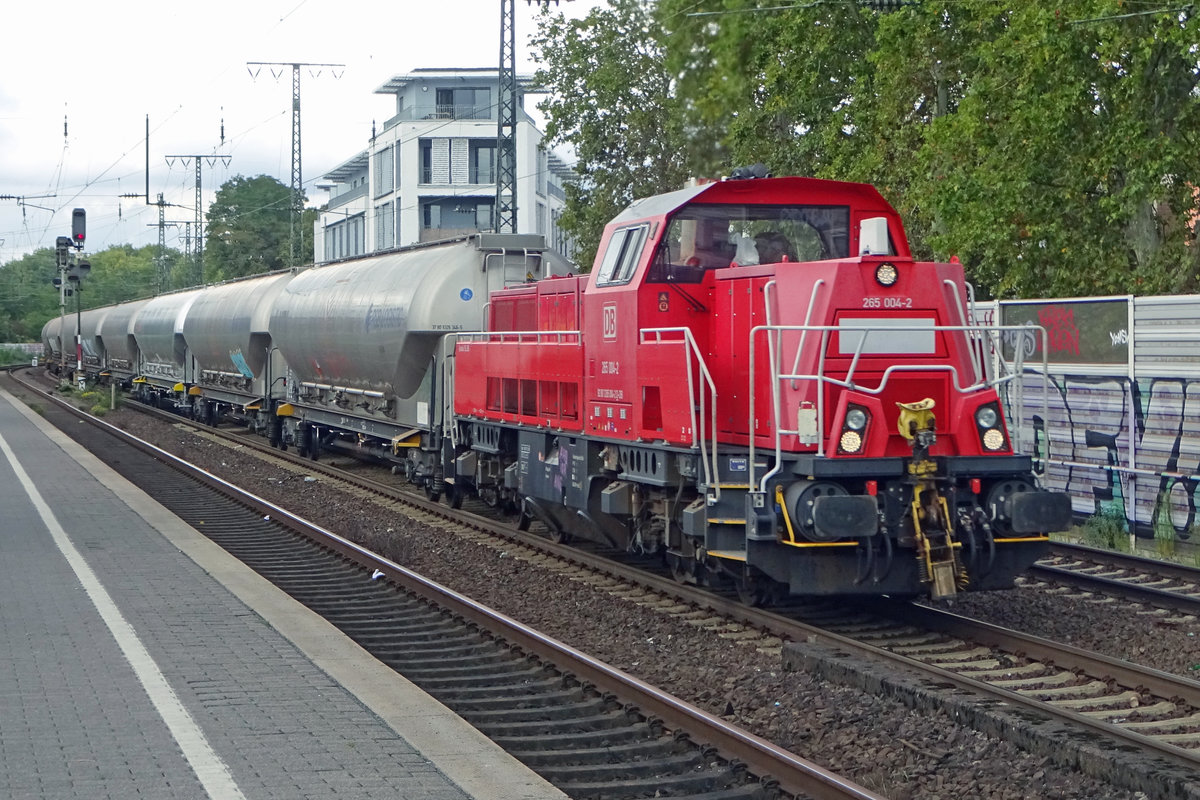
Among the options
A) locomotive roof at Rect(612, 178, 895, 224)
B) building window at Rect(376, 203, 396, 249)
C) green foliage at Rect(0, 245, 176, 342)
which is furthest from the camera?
green foliage at Rect(0, 245, 176, 342)

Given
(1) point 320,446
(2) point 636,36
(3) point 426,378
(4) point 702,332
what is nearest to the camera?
(4) point 702,332

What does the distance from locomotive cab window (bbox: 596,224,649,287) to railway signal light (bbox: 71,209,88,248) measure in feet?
88.7

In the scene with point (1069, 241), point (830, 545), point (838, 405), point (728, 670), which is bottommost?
point (728, 670)

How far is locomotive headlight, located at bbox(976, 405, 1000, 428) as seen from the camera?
31.1 ft

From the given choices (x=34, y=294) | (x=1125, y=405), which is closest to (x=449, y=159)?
(x=1125, y=405)

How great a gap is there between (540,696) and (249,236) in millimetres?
92145

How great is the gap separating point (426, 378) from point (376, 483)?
2840 mm

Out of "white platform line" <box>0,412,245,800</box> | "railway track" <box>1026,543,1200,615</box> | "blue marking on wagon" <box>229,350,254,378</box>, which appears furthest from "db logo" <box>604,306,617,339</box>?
"blue marking on wagon" <box>229,350,254,378</box>

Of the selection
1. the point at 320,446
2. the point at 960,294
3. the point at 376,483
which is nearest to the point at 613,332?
the point at 960,294

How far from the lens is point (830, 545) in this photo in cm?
915

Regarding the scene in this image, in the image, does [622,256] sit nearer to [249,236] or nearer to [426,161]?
[426,161]

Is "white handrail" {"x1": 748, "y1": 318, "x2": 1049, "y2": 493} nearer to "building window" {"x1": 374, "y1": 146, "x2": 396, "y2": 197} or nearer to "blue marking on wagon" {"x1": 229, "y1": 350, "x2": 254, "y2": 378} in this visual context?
"blue marking on wagon" {"x1": 229, "y1": 350, "x2": 254, "y2": 378}

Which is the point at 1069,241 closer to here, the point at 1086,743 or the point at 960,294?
the point at 960,294

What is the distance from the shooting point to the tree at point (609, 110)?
Answer: 38.0 meters
